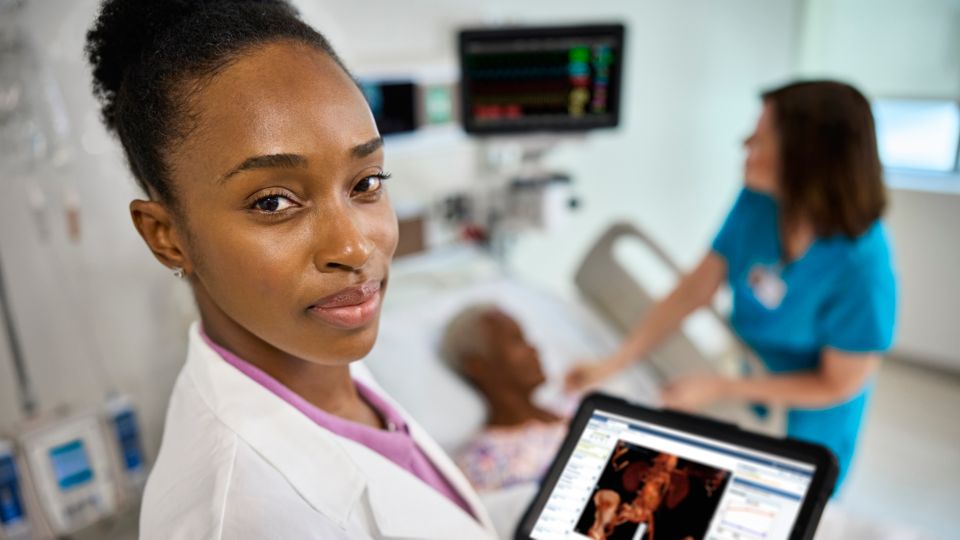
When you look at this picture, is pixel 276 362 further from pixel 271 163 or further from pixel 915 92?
pixel 915 92

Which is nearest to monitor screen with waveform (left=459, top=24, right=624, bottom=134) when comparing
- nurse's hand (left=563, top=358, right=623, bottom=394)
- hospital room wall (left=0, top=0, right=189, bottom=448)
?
nurse's hand (left=563, top=358, right=623, bottom=394)

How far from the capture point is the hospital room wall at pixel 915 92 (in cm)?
323

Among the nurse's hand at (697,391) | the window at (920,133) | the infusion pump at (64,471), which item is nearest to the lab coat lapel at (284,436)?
the infusion pump at (64,471)

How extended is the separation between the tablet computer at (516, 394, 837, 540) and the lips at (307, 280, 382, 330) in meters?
0.29

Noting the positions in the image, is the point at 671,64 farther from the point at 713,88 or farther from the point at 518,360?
the point at 518,360

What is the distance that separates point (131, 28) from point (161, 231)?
0.57 feet

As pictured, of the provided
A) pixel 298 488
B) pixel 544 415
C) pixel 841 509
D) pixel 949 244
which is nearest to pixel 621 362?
pixel 544 415

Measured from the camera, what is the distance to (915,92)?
3.34 m

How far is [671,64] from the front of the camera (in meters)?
3.21

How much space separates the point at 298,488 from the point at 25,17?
1.52 meters

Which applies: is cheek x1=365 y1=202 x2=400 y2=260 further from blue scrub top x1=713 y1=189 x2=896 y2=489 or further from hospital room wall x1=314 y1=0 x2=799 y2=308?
hospital room wall x1=314 y1=0 x2=799 y2=308

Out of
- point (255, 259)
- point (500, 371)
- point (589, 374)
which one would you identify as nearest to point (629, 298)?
point (589, 374)

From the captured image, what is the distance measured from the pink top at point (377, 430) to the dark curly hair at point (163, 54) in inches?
7.1

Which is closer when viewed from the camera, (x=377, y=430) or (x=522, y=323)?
(x=377, y=430)
